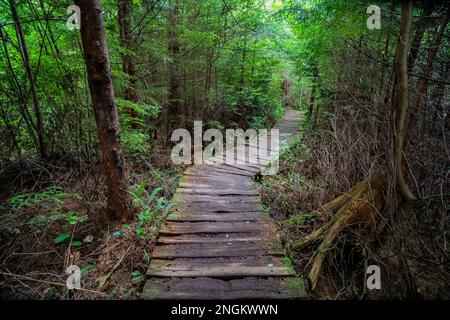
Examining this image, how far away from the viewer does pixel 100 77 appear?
256cm

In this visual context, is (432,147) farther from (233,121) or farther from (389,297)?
(233,121)

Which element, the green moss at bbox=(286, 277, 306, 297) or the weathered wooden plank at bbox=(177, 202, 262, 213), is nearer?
the green moss at bbox=(286, 277, 306, 297)

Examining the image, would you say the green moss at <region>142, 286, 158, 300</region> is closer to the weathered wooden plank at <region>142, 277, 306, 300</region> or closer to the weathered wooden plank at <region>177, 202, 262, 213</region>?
the weathered wooden plank at <region>142, 277, 306, 300</region>

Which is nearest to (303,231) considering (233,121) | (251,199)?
(251,199)

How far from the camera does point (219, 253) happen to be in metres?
2.69

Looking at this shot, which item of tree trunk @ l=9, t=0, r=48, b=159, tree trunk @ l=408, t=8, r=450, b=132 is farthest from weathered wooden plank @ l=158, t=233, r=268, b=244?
tree trunk @ l=9, t=0, r=48, b=159

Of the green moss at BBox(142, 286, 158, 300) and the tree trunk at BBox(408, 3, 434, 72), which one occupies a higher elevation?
the tree trunk at BBox(408, 3, 434, 72)

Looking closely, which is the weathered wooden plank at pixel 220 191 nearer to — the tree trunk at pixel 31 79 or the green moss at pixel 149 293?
the green moss at pixel 149 293

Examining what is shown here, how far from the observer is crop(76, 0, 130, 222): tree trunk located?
2.43 m

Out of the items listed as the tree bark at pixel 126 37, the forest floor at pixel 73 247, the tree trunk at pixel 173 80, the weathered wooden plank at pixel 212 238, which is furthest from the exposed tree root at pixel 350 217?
the tree trunk at pixel 173 80

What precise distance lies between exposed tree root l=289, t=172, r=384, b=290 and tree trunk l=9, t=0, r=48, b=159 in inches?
176

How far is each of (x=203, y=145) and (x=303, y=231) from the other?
5879mm

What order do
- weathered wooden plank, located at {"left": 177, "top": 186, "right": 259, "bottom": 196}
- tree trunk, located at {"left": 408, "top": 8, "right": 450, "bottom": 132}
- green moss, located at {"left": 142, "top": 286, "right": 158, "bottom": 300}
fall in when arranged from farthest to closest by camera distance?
weathered wooden plank, located at {"left": 177, "top": 186, "right": 259, "bottom": 196}, tree trunk, located at {"left": 408, "top": 8, "right": 450, "bottom": 132}, green moss, located at {"left": 142, "top": 286, "right": 158, "bottom": 300}

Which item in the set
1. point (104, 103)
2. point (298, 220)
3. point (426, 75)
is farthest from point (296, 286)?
point (426, 75)
